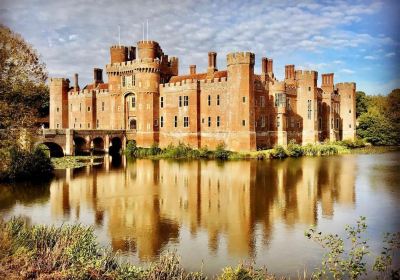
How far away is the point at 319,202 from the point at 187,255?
8.16 metres

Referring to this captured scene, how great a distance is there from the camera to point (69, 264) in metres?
7.93

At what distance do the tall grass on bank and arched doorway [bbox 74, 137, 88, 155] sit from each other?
3405cm

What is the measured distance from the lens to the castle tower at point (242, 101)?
36469 mm

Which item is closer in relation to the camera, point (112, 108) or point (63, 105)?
point (112, 108)

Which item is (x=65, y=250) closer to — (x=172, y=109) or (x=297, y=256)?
(x=297, y=256)

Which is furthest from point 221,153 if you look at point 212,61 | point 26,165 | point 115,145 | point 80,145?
point 26,165

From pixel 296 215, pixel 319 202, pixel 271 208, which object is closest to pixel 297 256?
pixel 296 215

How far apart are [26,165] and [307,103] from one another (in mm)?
31292

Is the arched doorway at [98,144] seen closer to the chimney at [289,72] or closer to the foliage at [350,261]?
the chimney at [289,72]

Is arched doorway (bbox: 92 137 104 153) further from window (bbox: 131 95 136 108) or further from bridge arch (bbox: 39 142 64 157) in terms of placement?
bridge arch (bbox: 39 142 64 157)

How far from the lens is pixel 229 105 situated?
3797cm

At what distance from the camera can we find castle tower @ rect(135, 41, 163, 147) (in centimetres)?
4284

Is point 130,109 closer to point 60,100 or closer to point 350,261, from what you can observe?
point 60,100

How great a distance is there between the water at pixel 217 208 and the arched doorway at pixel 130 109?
1983 cm
